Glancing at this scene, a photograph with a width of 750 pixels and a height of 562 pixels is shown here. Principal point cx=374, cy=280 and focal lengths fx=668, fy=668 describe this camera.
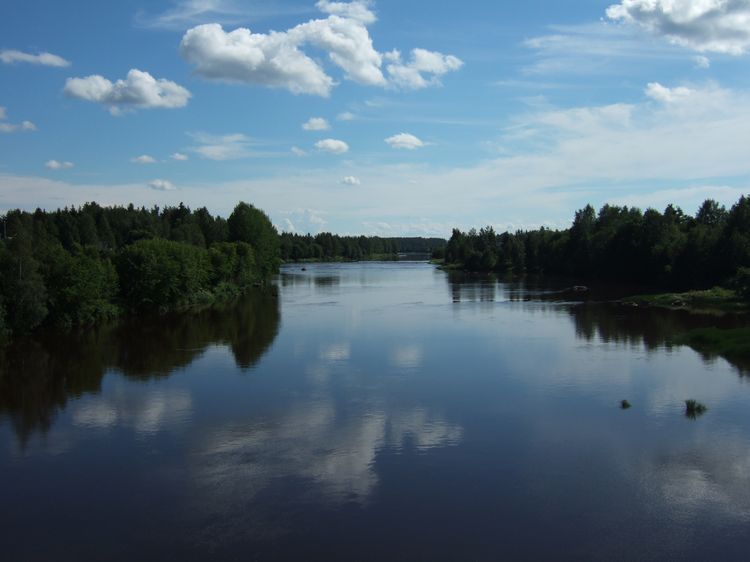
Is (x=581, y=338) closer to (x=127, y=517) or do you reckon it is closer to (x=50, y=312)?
(x=127, y=517)

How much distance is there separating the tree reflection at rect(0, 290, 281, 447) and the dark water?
22 cm

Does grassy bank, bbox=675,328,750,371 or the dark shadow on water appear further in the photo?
the dark shadow on water

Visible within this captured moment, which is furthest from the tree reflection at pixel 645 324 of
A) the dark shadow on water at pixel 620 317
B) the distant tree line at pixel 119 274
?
the distant tree line at pixel 119 274

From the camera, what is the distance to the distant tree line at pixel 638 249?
6831cm

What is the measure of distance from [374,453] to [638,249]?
7731cm

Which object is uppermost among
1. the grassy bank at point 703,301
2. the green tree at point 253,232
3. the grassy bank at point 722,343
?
the green tree at point 253,232

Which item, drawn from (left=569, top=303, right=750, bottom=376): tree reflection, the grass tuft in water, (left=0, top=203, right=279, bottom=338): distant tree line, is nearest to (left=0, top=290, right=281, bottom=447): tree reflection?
(left=0, top=203, right=279, bottom=338): distant tree line

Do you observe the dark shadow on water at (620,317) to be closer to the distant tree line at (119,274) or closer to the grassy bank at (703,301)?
the grassy bank at (703,301)

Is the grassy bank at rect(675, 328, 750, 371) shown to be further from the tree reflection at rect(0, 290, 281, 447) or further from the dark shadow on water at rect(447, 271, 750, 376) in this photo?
the tree reflection at rect(0, 290, 281, 447)

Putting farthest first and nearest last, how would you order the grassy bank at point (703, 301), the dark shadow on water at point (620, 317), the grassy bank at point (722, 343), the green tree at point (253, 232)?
the green tree at point (253, 232) → the grassy bank at point (703, 301) → the dark shadow on water at point (620, 317) → the grassy bank at point (722, 343)

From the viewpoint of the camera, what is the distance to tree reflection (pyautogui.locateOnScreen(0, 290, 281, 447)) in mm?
26312

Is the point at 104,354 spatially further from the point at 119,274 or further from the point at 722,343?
the point at 722,343

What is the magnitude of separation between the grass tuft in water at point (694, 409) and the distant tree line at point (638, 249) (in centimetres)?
3667

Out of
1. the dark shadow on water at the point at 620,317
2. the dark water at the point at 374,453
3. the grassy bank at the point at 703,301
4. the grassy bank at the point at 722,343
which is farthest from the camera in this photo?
the grassy bank at the point at 703,301
